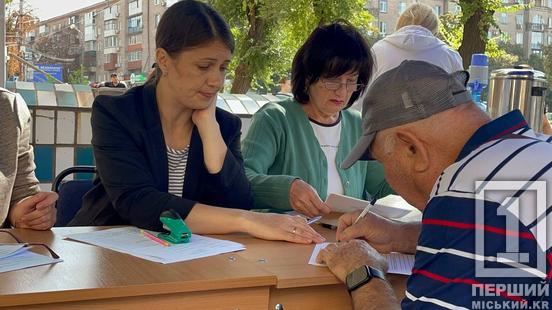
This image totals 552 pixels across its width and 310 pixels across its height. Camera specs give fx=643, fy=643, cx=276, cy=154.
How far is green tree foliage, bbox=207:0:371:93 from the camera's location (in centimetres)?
787

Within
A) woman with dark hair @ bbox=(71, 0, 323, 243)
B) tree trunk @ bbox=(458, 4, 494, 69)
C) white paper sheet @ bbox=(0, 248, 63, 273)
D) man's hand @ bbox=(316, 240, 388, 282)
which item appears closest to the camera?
white paper sheet @ bbox=(0, 248, 63, 273)

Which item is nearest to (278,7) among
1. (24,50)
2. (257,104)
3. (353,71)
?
(24,50)

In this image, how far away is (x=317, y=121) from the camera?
255cm

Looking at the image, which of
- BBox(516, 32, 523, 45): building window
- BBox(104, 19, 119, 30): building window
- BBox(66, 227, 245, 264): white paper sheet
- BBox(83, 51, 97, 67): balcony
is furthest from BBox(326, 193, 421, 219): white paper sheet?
BBox(104, 19, 119, 30): building window

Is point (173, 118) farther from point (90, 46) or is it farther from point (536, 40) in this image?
point (90, 46)

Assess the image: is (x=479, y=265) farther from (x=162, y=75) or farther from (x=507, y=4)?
(x=507, y=4)

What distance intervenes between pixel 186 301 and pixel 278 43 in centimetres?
736

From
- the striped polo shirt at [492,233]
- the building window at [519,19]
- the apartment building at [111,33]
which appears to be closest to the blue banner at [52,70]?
the apartment building at [111,33]

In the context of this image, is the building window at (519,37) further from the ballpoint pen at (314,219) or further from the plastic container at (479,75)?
the ballpoint pen at (314,219)

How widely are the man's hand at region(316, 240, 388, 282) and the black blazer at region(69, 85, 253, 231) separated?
0.48 m

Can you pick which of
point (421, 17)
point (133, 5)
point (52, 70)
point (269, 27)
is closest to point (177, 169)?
point (421, 17)

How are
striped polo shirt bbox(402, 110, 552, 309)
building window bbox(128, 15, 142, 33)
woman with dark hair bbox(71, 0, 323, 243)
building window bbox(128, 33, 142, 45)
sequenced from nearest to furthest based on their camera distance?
striped polo shirt bbox(402, 110, 552, 309)
woman with dark hair bbox(71, 0, 323, 243)
building window bbox(128, 15, 142, 33)
building window bbox(128, 33, 142, 45)

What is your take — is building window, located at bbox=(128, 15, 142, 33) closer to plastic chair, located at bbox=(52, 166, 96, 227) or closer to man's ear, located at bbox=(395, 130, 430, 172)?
plastic chair, located at bbox=(52, 166, 96, 227)

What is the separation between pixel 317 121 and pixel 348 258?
3.82ft
